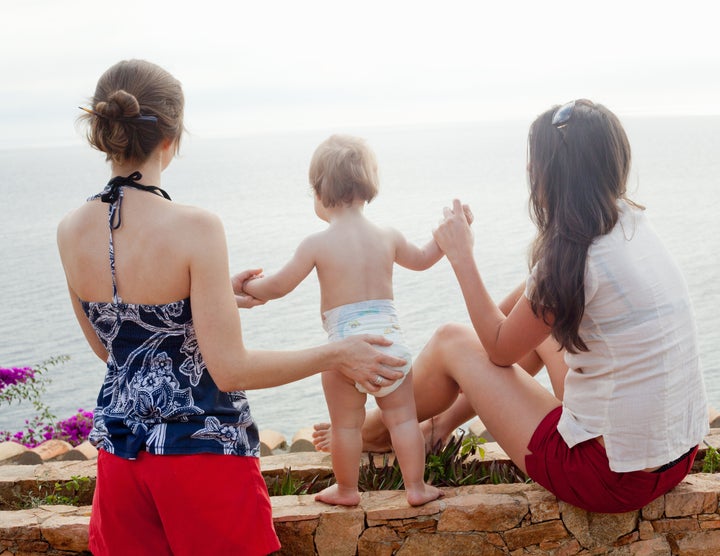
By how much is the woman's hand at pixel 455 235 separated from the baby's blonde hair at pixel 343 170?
25 cm

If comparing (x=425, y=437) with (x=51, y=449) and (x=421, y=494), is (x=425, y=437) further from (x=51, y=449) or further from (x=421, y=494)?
(x=51, y=449)

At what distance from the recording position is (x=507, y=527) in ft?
7.32

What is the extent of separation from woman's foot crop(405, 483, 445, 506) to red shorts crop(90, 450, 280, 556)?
0.54m

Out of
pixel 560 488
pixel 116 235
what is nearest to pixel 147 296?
pixel 116 235

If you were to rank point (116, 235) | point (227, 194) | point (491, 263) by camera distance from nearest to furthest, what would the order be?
point (116, 235)
point (491, 263)
point (227, 194)

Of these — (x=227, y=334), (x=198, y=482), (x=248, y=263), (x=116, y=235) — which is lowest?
(x=248, y=263)

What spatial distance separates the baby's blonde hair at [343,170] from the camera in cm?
233

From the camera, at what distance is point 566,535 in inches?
88.0

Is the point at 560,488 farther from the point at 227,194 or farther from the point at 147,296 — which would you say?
the point at 227,194

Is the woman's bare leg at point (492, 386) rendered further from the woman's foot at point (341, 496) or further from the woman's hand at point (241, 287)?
the woman's hand at point (241, 287)

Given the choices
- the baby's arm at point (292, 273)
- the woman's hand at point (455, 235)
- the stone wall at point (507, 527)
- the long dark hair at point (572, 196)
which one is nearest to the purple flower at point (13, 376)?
the baby's arm at point (292, 273)

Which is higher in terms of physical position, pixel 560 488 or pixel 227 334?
pixel 227 334

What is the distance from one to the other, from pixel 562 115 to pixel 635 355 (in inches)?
24.1

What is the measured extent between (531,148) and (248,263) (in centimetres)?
661
